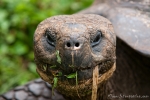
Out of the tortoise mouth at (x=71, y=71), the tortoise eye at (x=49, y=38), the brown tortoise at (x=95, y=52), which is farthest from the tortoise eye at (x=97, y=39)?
the tortoise eye at (x=49, y=38)

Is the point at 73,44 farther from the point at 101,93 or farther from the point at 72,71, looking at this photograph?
the point at 101,93

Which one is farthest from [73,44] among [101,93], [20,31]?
[20,31]

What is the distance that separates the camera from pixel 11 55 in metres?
4.32

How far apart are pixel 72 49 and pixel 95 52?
216mm

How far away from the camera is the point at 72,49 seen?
226 centimetres

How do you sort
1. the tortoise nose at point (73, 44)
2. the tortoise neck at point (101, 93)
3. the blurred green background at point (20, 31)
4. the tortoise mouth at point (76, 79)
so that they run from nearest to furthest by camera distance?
the tortoise nose at point (73, 44)
the tortoise mouth at point (76, 79)
the tortoise neck at point (101, 93)
the blurred green background at point (20, 31)

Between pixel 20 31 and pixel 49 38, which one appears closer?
pixel 49 38

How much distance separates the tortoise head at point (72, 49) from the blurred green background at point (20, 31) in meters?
1.46

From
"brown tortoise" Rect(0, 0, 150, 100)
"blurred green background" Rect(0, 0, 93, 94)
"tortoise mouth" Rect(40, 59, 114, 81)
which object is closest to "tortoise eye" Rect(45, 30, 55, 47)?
"brown tortoise" Rect(0, 0, 150, 100)

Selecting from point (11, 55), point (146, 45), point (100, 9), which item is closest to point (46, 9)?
point (11, 55)

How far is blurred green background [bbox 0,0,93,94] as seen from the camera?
4020mm

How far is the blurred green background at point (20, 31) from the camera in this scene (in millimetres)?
4020

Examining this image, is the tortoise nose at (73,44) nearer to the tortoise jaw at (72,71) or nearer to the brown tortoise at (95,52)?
the brown tortoise at (95,52)


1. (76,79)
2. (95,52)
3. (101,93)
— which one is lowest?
(101,93)
